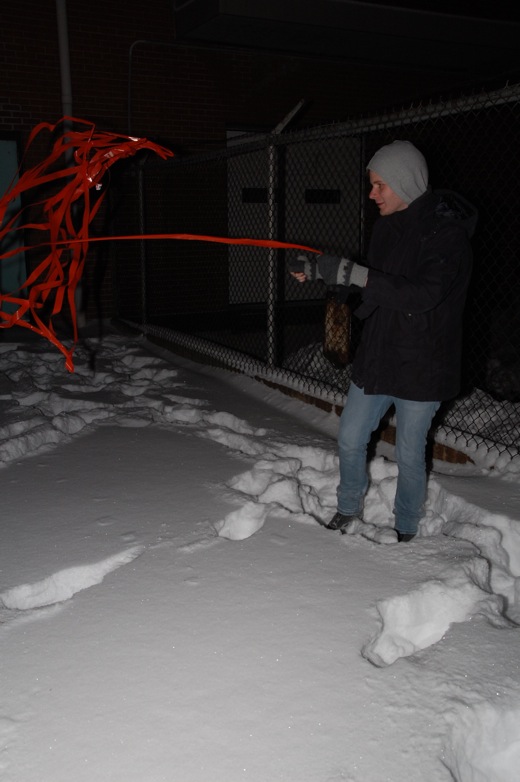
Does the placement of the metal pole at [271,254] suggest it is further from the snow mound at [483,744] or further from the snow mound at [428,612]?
the snow mound at [483,744]

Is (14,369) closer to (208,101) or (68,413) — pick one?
(68,413)

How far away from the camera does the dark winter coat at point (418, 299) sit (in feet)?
7.87

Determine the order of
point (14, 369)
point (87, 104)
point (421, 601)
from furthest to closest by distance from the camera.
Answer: point (87, 104), point (14, 369), point (421, 601)

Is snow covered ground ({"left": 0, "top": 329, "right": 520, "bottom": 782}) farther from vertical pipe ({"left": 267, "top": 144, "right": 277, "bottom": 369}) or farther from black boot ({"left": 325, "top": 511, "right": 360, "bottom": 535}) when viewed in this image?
vertical pipe ({"left": 267, "top": 144, "right": 277, "bottom": 369})

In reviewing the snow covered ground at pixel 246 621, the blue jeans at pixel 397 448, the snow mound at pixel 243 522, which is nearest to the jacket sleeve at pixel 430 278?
the blue jeans at pixel 397 448

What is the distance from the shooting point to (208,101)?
930cm

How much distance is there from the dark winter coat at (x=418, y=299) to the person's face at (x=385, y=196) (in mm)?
32

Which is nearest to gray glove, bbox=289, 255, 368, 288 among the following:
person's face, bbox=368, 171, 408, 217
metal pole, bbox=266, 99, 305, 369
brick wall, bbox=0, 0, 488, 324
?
person's face, bbox=368, 171, 408, 217

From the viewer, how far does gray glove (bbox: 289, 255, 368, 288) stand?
2.50 m

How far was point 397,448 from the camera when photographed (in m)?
2.77

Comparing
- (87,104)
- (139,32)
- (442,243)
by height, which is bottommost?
(442,243)

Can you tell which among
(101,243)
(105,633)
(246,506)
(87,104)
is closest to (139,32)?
(87,104)

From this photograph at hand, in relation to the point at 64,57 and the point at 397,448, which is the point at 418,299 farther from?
the point at 64,57

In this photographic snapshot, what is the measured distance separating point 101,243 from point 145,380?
13.7 ft
